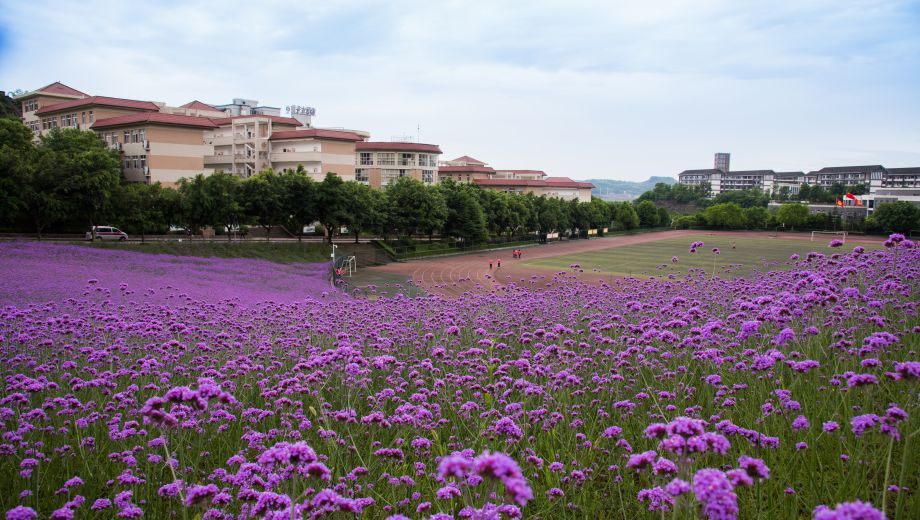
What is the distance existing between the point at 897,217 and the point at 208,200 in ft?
336

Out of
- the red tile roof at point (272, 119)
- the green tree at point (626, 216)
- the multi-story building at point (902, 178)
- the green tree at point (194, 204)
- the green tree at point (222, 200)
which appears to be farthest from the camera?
the multi-story building at point (902, 178)

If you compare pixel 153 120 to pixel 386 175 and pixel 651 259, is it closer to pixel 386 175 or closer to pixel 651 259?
pixel 386 175

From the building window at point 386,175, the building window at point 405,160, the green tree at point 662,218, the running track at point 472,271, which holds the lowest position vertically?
the running track at point 472,271

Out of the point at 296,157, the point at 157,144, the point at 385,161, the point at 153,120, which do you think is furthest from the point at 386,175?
the point at 153,120

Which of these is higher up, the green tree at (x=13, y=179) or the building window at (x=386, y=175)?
the building window at (x=386, y=175)

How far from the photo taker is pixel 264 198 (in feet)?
175

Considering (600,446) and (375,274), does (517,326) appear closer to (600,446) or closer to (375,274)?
(600,446)

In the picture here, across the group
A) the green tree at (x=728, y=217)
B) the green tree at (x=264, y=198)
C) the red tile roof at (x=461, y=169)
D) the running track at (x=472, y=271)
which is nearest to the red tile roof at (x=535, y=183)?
the red tile roof at (x=461, y=169)

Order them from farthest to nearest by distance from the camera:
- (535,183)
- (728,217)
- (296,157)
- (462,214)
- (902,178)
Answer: (902,178), (728,217), (535,183), (296,157), (462,214)

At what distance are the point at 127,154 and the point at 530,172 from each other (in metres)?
86.7

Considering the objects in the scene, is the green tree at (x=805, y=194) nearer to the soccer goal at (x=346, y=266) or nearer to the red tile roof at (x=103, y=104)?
the soccer goal at (x=346, y=266)

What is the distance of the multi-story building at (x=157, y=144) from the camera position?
59.1 metres

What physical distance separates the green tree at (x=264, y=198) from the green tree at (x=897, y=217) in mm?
93109

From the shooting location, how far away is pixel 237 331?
38.0 ft
